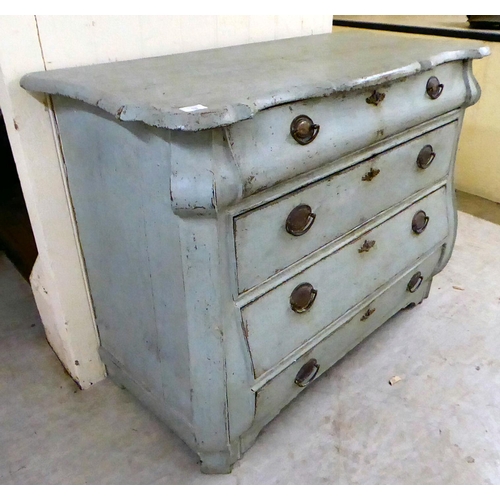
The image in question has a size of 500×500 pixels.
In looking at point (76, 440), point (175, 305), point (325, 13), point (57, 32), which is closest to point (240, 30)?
point (325, 13)

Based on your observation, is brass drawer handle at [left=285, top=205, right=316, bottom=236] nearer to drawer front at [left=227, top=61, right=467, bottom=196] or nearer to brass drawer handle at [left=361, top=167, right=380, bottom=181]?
drawer front at [left=227, top=61, right=467, bottom=196]

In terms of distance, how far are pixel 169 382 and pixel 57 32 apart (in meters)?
0.86

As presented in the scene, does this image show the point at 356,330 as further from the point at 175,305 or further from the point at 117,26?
the point at 117,26

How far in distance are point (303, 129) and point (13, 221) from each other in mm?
1459

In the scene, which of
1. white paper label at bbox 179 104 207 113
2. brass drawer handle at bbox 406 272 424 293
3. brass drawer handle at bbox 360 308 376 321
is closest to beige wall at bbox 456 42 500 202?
brass drawer handle at bbox 406 272 424 293

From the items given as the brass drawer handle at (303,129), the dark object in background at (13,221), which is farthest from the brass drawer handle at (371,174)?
the dark object in background at (13,221)

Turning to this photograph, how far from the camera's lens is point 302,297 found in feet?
3.75

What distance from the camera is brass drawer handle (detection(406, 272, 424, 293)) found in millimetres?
1586

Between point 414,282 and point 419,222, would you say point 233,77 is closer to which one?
point 419,222

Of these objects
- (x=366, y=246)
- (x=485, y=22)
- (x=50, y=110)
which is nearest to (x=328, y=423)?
(x=366, y=246)

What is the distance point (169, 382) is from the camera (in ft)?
3.80

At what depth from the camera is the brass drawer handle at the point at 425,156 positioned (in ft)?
4.42

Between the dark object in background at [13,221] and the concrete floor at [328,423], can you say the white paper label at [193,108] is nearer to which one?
the concrete floor at [328,423]

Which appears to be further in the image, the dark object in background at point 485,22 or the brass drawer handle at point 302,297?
the dark object in background at point 485,22
